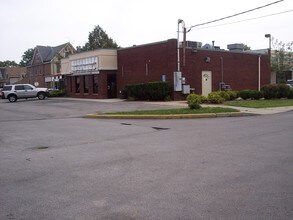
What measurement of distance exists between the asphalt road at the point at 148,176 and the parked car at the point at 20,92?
28288 mm

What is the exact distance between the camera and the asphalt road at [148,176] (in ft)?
17.5

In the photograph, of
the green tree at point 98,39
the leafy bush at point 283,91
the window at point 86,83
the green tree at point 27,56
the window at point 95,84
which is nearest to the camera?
the leafy bush at point 283,91

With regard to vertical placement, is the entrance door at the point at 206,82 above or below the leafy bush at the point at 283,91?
above

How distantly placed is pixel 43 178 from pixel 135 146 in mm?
3646

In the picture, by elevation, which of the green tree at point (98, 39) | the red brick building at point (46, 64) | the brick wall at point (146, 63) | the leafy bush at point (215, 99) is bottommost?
the leafy bush at point (215, 99)

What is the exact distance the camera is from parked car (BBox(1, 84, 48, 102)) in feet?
129

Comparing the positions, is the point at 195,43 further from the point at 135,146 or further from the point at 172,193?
the point at 172,193

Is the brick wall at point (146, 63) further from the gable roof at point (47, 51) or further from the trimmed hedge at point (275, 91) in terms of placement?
the gable roof at point (47, 51)

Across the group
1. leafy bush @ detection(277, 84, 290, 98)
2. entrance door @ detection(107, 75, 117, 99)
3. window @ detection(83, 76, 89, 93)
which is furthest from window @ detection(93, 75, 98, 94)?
leafy bush @ detection(277, 84, 290, 98)

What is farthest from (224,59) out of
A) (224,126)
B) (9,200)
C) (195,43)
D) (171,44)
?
(9,200)

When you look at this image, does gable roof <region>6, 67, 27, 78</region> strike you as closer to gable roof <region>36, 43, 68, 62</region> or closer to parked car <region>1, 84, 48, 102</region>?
gable roof <region>36, 43, 68, 62</region>

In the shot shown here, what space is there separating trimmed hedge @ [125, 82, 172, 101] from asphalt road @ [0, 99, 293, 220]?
16.5 metres

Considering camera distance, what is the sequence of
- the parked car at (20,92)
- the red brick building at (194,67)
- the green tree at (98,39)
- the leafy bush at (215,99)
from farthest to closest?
the green tree at (98,39), the parked car at (20,92), the red brick building at (194,67), the leafy bush at (215,99)

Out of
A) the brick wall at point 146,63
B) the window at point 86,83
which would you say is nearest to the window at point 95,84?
the window at point 86,83
